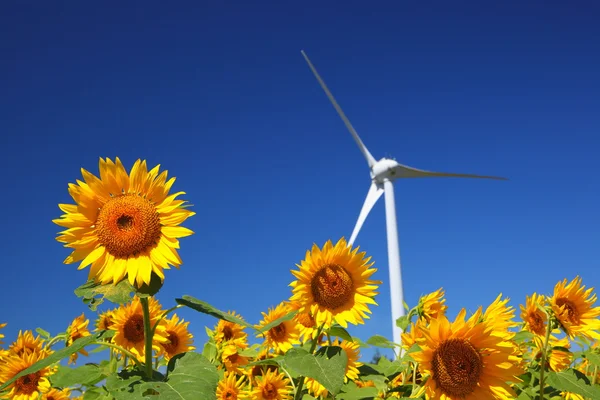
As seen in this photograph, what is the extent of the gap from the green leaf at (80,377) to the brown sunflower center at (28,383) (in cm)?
283

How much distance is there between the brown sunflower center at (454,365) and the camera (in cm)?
368

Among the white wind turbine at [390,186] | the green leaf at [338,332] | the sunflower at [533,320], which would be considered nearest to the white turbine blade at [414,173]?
the white wind turbine at [390,186]

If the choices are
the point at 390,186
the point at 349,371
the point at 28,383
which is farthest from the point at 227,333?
the point at 390,186

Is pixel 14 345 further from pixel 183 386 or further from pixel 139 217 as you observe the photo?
pixel 183 386

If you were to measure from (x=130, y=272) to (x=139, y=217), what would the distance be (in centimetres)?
39

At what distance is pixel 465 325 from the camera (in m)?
3.68

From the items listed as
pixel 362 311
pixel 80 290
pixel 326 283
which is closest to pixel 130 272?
pixel 80 290

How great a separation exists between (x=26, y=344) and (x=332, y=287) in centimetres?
Answer: 410

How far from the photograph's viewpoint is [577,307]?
5336 mm

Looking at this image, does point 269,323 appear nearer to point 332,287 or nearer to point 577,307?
point 332,287

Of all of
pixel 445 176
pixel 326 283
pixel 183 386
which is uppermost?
pixel 445 176

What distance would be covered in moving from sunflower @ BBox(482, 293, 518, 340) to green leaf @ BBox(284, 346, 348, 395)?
107 centimetres

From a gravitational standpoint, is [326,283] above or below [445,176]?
below

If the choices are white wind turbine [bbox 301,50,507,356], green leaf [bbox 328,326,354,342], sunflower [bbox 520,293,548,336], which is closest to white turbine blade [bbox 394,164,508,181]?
white wind turbine [bbox 301,50,507,356]
